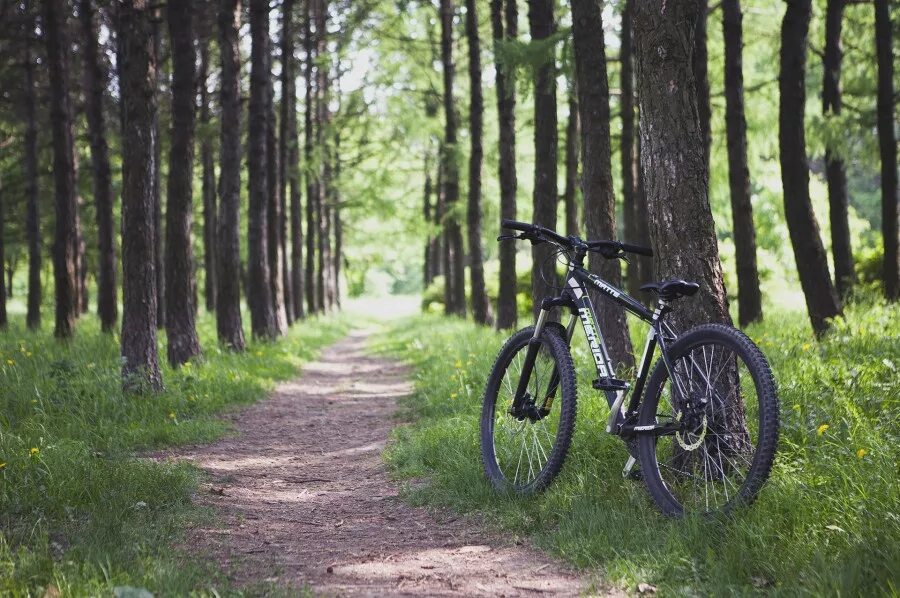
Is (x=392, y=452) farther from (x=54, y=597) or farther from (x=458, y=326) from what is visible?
(x=458, y=326)

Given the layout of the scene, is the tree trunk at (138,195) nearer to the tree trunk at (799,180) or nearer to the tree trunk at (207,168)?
the tree trunk at (799,180)

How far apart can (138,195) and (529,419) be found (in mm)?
5484

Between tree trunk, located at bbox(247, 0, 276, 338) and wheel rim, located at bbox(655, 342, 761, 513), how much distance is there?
12.6m

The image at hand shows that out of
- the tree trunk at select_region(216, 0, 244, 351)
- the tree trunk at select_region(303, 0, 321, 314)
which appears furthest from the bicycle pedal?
the tree trunk at select_region(303, 0, 321, 314)

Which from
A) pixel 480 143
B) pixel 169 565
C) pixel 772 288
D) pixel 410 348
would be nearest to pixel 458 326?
pixel 410 348

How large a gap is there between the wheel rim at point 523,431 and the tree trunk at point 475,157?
11.3 m

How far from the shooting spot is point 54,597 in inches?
127

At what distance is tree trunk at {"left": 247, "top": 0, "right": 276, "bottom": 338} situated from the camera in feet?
50.2

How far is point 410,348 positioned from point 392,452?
9522mm

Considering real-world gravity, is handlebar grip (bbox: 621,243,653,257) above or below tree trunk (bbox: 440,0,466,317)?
below

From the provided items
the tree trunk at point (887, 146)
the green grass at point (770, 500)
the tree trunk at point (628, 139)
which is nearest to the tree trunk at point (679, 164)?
the green grass at point (770, 500)

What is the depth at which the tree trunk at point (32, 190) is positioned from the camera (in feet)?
55.2

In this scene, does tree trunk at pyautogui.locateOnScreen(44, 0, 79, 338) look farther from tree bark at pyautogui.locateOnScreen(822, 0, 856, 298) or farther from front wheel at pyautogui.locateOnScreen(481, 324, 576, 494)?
tree bark at pyautogui.locateOnScreen(822, 0, 856, 298)

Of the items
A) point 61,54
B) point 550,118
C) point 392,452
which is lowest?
point 392,452
